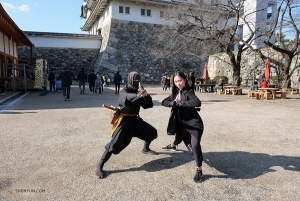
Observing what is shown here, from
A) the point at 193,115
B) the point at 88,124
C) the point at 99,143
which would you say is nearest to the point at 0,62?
the point at 88,124

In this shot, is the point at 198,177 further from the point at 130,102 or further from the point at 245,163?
the point at 130,102

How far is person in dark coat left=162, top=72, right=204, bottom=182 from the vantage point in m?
3.20

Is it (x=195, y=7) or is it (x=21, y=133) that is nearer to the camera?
(x=21, y=133)

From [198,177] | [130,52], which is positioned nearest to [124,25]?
[130,52]

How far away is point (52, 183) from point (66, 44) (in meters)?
25.3

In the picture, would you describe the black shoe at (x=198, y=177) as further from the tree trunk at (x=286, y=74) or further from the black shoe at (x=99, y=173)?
the tree trunk at (x=286, y=74)

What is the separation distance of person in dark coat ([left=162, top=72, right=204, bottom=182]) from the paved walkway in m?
0.40

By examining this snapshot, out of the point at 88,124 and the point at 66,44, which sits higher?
the point at 66,44

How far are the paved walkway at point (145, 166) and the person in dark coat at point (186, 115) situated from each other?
403 millimetres

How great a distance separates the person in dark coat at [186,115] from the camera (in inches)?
126

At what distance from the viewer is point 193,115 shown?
3.34 metres

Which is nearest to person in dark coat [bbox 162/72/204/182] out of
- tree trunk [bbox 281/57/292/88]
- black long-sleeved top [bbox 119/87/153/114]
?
black long-sleeved top [bbox 119/87/153/114]

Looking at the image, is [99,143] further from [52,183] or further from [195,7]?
[195,7]

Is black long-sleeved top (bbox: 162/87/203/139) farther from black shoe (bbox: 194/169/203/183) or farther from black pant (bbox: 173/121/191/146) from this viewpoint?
black shoe (bbox: 194/169/203/183)
